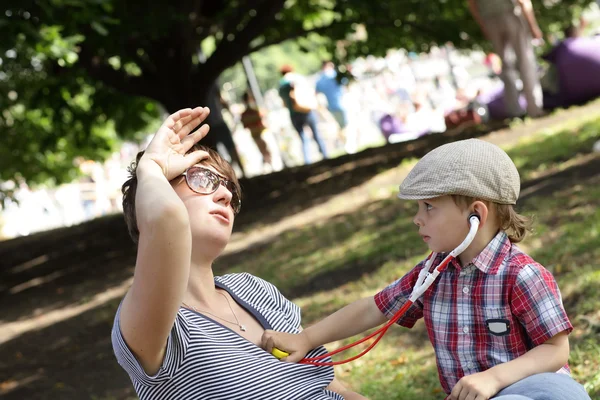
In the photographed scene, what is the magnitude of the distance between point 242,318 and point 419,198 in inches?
25.0

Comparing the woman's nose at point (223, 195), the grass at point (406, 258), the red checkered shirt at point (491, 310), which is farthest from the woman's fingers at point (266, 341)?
the grass at point (406, 258)

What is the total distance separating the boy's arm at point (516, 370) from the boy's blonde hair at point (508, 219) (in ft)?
1.19

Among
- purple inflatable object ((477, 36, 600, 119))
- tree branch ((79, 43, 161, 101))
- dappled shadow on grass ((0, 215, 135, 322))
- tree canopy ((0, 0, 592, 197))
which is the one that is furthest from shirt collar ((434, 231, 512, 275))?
purple inflatable object ((477, 36, 600, 119))

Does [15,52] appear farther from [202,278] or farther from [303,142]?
[303,142]

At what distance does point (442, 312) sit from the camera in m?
2.54

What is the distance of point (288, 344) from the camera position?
249 centimetres

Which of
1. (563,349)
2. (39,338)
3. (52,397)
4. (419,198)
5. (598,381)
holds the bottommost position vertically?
(39,338)

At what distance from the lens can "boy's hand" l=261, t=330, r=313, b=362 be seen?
2.46m

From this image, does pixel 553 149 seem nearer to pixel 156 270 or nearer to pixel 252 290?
pixel 252 290

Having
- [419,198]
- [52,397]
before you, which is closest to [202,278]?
[419,198]

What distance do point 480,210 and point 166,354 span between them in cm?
101

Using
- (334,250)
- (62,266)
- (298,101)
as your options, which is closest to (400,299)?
(334,250)

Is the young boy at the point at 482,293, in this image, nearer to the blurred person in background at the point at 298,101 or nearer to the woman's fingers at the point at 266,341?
the woman's fingers at the point at 266,341

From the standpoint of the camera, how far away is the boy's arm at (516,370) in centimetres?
229
